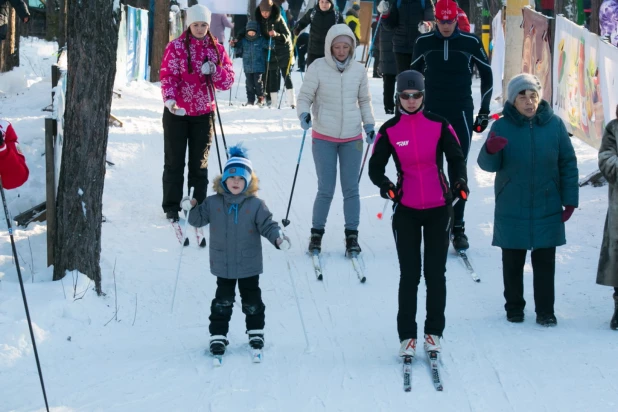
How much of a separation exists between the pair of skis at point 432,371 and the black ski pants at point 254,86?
38.5ft

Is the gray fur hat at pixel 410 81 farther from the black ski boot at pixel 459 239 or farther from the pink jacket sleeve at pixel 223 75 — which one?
the pink jacket sleeve at pixel 223 75

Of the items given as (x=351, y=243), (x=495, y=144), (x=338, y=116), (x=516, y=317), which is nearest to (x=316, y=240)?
(x=351, y=243)

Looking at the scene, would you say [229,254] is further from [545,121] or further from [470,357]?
[545,121]

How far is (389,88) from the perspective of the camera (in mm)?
14094

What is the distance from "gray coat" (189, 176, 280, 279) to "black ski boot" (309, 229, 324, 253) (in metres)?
2.26

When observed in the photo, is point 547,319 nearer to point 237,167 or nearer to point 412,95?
point 412,95

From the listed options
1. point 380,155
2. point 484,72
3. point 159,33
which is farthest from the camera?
point 159,33

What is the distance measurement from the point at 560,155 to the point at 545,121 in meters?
0.26

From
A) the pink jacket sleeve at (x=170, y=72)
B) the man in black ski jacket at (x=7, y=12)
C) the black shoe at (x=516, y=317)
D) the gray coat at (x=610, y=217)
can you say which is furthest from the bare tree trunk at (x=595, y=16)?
the man in black ski jacket at (x=7, y=12)

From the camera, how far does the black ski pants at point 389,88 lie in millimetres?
13867

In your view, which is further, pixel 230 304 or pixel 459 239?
pixel 459 239

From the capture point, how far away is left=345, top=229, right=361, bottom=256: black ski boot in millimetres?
8236

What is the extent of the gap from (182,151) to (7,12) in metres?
8.42

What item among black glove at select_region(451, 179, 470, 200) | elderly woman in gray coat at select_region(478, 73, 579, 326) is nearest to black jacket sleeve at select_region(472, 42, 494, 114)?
elderly woman in gray coat at select_region(478, 73, 579, 326)
